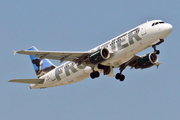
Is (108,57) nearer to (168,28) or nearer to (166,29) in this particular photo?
(166,29)

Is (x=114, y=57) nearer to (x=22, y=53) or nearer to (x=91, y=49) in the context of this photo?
(x=91, y=49)

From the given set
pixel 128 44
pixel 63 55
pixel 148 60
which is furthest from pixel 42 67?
pixel 128 44

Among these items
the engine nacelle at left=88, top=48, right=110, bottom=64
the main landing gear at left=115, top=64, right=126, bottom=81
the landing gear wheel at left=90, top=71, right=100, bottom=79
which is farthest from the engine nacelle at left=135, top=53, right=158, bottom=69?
the engine nacelle at left=88, top=48, right=110, bottom=64

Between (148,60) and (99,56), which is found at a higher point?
(148,60)

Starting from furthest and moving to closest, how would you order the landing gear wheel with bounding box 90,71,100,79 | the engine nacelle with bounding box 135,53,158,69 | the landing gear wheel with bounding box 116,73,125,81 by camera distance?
1. the landing gear wheel with bounding box 116,73,125,81
2. the engine nacelle with bounding box 135,53,158,69
3. the landing gear wheel with bounding box 90,71,100,79

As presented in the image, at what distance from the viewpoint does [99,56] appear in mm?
41812

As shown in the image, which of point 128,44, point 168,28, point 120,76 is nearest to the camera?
point 168,28

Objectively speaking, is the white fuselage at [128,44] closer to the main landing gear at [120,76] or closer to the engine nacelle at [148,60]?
the main landing gear at [120,76]

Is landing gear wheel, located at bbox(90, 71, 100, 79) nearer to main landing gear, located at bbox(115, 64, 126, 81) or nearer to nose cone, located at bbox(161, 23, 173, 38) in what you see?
main landing gear, located at bbox(115, 64, 126, 81)

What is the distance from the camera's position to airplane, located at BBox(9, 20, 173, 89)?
1591 inches

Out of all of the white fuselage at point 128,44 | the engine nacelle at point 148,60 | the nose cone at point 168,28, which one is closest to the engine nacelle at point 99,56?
the white fuselage at point 128,44

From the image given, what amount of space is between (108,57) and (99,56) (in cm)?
107

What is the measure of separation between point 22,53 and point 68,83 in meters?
10.8

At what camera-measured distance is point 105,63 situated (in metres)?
43.6
